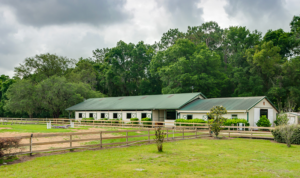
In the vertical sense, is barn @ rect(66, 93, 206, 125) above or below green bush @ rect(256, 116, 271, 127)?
above

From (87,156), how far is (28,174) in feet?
11.5

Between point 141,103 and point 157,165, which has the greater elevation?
point 141,103

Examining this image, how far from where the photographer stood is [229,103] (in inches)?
1194

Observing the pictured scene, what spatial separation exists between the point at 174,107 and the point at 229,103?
693 centimetres

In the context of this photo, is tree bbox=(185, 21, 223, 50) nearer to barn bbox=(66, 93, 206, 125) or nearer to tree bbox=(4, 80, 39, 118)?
barn bbox=(66, 93, 206, 125)

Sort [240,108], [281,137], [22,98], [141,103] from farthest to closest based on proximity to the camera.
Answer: [22,98], [141,103], [240,108], [281,137]

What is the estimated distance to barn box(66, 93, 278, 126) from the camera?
1098 inches

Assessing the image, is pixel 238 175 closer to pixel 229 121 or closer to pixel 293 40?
pixel 229 121

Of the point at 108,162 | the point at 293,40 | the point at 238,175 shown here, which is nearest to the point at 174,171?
the point at 238,175

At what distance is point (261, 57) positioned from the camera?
44844mm

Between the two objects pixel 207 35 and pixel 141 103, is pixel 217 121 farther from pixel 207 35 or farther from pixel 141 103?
pixel 207 35

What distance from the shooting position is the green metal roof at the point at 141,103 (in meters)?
34.5

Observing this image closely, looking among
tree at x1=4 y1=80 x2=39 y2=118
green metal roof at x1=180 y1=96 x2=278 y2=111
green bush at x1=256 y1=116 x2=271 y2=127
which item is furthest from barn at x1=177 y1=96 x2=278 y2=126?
tree at x1=4 y1=80 x2=39 y2=118

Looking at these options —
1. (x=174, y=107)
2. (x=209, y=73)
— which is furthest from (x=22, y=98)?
(x=209, y=73)
